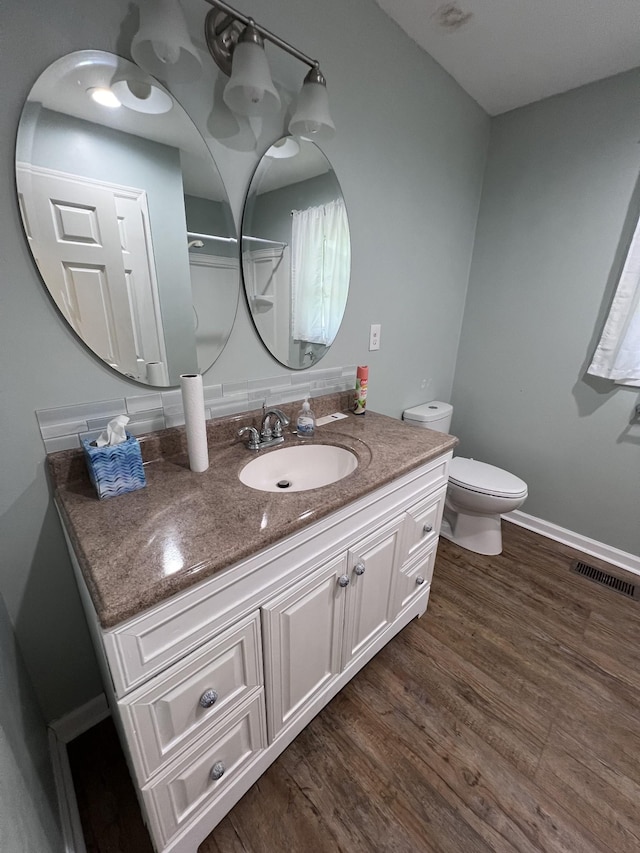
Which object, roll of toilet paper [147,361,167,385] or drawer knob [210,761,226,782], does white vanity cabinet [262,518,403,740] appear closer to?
drawer knob [210,761,226,782]

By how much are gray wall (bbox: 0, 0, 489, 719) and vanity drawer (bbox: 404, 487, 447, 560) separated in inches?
25.4

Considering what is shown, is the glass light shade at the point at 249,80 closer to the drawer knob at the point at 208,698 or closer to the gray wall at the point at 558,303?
the drawer knob at the point at 208,698

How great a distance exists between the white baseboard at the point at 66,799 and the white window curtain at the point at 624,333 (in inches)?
101

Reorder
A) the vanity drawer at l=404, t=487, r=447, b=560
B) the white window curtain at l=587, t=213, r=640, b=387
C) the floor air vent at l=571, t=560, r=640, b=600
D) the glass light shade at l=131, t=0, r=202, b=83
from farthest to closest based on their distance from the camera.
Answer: the floor air vent at l=571, t=560, r=640, b=600 → the white window curtain at l=587, t=213, r=640, b=387 → the vanity drawer at l=404, t=487, r=447, b=560 → the glass light shade at l=131, t=0, r=202, b=83

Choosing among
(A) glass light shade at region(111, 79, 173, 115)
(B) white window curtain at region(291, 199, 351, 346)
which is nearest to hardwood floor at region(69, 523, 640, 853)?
(B) white window curtain at region(291, 199, 351, 346)

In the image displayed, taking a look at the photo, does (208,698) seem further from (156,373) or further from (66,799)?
(156,373)

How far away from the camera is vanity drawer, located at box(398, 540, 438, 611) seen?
4.20 feet

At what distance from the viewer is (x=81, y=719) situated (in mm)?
1077

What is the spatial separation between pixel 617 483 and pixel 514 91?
6.72 feet

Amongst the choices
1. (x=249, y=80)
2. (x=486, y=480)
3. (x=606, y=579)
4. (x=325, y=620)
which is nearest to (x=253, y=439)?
(x=325, y=620)

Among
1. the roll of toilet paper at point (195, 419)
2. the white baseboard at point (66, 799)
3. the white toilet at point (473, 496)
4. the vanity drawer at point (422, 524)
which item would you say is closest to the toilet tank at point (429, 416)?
the white toilet at point (473, 496)

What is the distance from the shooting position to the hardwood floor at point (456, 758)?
0.89 metres

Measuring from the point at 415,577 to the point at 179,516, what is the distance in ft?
3.28

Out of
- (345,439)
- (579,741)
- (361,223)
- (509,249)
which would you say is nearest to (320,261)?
(361,223)
